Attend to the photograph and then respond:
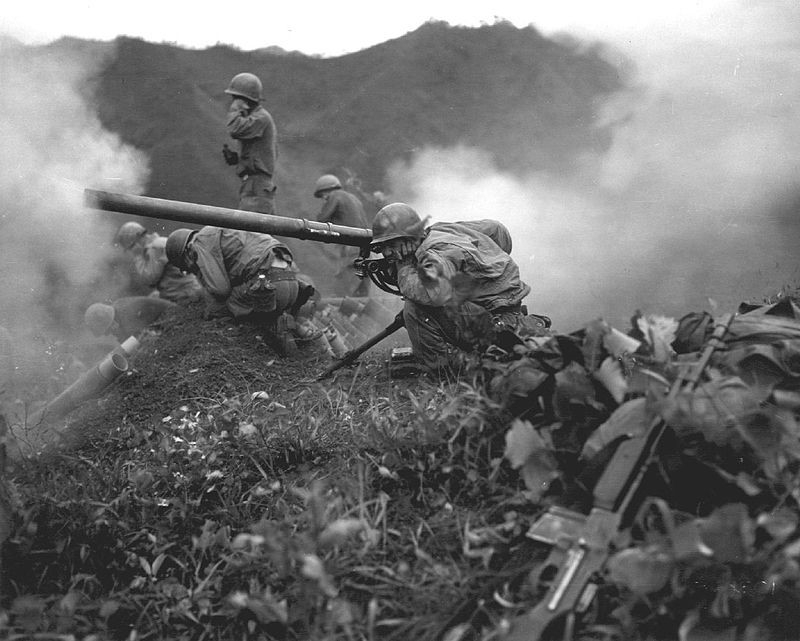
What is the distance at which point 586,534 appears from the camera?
8.30 feet

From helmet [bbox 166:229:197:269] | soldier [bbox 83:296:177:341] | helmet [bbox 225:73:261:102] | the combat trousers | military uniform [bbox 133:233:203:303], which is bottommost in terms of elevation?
soldier [bbox 83:296:177:341]

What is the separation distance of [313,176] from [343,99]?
1.90 meters

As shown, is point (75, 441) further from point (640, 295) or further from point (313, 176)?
point (313, 176)

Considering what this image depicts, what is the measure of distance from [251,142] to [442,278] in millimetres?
4436

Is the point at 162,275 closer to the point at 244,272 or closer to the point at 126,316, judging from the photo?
the point at 126,316

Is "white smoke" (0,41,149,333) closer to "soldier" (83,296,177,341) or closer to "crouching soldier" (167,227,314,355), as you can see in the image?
"soldier" (83,296,177,341)

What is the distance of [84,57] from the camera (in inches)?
497

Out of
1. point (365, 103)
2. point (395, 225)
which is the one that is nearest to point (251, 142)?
point (395, 225)

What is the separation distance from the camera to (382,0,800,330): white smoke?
955 cm

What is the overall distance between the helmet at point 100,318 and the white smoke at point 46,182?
3.42 ft

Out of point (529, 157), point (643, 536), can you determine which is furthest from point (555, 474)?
point (529, 157)

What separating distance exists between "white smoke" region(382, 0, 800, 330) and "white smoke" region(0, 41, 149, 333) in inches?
174

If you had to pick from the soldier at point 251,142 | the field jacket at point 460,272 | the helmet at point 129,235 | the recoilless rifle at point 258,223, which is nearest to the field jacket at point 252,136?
the soldier at point 251,142

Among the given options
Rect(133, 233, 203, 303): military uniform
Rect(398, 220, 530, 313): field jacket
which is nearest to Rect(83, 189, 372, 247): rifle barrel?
Rect(398, 220, 530, 313): field jacket
